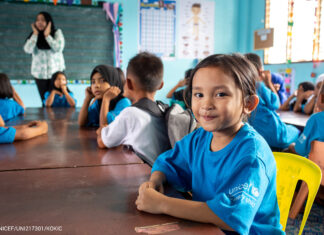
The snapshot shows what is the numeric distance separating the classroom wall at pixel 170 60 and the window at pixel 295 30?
0.82m

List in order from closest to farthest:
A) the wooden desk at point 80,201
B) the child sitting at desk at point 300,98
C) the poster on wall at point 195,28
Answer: the wooden desk at point 80,201 → the child sitting at desk at point 300,98 → the poster on wall at point 195,28

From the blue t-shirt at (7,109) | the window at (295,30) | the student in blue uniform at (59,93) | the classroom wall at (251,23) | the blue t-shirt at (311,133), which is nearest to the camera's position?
the blue t-shirt at (311,133)

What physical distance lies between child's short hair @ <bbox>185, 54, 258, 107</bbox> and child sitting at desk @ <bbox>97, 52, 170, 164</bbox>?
Result: 1.96 ft

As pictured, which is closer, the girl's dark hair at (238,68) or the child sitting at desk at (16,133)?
the girl's dark hair at (238,68)

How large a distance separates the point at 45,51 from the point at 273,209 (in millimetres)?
4116

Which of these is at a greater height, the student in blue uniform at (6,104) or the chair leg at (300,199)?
the student in blue uniform at (6,104)

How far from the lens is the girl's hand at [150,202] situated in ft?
2.03

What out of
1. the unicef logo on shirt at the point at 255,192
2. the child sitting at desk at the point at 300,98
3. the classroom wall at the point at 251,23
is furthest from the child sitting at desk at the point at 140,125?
the classroom wall at the point at 251,23

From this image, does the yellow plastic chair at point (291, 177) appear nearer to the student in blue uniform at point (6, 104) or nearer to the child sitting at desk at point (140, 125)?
the child sitting at desk at point (140, 125)

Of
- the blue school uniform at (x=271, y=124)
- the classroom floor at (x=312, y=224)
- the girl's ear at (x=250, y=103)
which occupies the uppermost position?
the girl's ear at (x=250, y=103)

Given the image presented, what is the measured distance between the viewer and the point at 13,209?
62 cm

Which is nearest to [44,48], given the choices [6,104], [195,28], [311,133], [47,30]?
[47,30]

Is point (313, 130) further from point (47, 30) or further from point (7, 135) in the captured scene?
point (47, 30)

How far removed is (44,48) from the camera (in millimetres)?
4133
